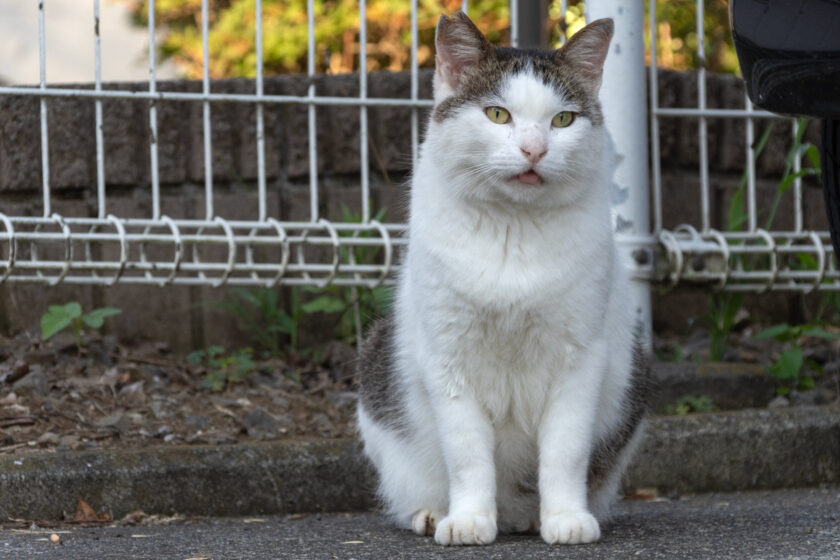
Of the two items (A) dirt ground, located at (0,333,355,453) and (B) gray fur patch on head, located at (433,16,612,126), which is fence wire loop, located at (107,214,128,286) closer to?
(A) dirt ground, located at (0,333,355,453)

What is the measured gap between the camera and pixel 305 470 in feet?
10.4

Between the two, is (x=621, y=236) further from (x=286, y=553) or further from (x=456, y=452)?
(x=286, y=553)

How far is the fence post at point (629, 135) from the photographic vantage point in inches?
143

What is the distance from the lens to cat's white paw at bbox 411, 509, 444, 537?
8.76ft

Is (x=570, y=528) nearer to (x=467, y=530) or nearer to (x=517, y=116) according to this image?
(x=467, y=530)

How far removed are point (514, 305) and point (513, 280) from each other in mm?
57

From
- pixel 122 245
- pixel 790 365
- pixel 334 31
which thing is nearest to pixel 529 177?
pixel 122 245

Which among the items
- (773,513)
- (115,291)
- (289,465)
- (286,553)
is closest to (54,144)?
(115,291)

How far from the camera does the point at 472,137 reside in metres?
2.46

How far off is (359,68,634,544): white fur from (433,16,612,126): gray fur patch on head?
0.04 m

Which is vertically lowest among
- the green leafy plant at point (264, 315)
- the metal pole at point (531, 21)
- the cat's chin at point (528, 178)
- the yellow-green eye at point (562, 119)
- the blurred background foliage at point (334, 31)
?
the green leafy plant at point (264, 315)

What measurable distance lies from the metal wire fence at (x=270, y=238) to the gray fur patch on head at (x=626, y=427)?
0.92 metres

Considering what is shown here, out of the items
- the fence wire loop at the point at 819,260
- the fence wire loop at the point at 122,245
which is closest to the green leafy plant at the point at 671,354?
the fence wire loop at the point at 819,260

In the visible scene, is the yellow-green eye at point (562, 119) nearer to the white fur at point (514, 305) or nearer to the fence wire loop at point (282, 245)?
the white fur at point (514, 305)
